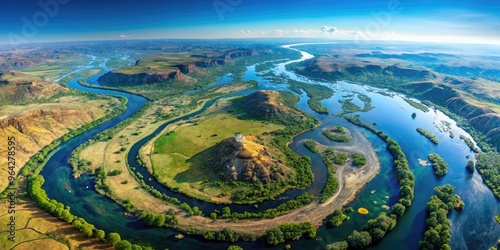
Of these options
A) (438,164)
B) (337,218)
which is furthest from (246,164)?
(438,164)

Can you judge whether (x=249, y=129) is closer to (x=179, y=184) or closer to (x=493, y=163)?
(x=179, y=184)

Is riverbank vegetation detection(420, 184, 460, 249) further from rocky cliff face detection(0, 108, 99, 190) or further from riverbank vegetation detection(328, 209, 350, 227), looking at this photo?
rocky cliff face detection(0, 108, 99, 190)

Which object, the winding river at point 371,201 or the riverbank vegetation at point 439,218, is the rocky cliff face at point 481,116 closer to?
the winding river at point 371,201

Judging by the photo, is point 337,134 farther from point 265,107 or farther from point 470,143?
point 470,143

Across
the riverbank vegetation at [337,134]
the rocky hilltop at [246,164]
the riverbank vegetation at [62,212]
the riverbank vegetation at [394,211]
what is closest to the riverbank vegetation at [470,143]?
the riverbank vegetation at [394,211]

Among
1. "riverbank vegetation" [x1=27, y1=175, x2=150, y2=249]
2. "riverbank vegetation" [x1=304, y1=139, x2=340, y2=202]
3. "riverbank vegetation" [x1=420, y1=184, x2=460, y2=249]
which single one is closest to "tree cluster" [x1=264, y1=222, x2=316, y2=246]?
"riverbank vegetation" [x1=304, y1=139, x2=340, y2=202]

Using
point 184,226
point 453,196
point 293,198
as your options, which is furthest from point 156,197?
point 453,196
